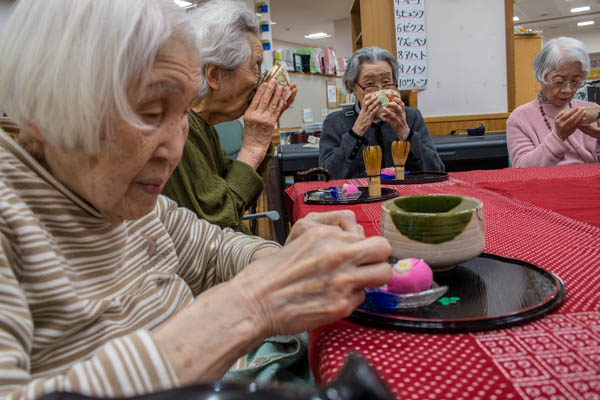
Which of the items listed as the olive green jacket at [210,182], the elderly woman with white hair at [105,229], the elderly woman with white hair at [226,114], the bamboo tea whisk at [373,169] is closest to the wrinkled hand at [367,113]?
the elderly woman with white hair at [226,114]

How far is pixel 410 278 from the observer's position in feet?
1.75

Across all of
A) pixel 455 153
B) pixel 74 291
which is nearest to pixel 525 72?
pixel 455 153

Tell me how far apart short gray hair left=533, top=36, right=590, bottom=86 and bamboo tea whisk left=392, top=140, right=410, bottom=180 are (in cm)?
121

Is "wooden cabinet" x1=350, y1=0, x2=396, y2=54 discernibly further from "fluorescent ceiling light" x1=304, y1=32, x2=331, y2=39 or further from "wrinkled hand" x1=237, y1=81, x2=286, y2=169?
"fluorescent ceiling light" x1=304, y1=32, x2=331, y2=39

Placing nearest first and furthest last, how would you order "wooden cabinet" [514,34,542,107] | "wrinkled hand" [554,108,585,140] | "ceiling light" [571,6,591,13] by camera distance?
1. "wrinkled hand" [554,108,585,140]
2. "wooden cabinet" [514,34,542,107]
3. "ceiling light" [571,6,591,13]

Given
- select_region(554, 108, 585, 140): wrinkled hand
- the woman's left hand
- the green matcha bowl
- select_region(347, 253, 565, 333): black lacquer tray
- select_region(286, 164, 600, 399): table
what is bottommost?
select_region(286, 164, 600, 399): table

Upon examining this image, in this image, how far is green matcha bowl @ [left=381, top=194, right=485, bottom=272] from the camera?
57 centimetres

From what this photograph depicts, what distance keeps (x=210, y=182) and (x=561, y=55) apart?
82.4 inches

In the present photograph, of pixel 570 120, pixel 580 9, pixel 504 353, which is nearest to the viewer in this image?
pixel 504 353

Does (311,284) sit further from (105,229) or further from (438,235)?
(105,229)

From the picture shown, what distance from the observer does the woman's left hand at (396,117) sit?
2292 millimetres

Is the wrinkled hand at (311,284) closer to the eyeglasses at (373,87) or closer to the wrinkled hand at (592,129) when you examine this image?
the wrinkled hand at (592,129)

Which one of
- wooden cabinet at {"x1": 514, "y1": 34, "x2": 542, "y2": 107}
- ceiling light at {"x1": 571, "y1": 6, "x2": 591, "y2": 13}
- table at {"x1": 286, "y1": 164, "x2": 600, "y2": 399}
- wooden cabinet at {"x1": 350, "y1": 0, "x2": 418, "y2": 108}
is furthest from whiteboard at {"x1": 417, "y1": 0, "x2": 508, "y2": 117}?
ceiling light at {"x1": 571, "y1": 6, "x2": 591, "y2": 13}

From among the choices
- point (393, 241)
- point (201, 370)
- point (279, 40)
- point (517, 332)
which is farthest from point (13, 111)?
point (279, 40)
